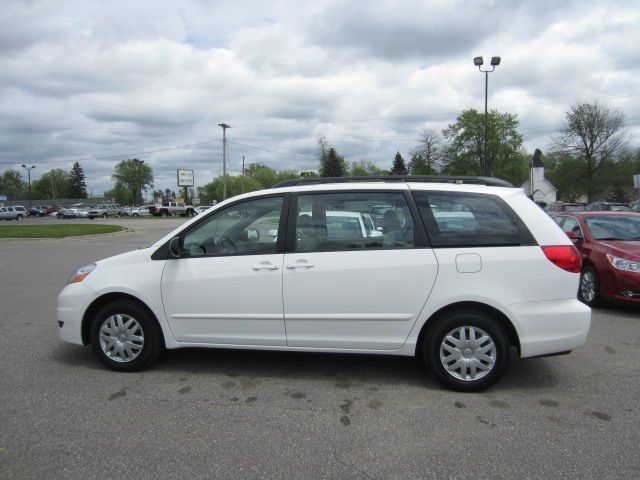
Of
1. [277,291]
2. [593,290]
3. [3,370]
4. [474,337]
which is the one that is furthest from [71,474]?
[593,290]

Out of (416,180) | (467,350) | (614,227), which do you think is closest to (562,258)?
(467,350)

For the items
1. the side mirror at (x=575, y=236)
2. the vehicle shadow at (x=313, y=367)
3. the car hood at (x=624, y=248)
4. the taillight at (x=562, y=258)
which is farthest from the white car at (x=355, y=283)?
the side mirror at (x=575, y=236)

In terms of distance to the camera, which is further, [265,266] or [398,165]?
[398,165]

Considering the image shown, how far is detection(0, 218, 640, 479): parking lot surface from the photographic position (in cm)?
277

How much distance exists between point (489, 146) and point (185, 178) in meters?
50.7

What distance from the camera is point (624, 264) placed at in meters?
6.38

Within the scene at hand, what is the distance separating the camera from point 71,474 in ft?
8.78

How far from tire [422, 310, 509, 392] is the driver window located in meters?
1.64

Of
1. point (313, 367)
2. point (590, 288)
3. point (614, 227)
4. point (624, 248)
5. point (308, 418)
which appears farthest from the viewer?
point (614, 227)

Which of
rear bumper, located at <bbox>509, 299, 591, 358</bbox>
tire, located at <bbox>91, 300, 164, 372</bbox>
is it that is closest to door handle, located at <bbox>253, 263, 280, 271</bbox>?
tire, located at <bbox>91, 300, 164, 372</bbox>

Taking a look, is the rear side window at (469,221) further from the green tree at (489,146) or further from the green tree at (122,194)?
the green tree at (122,194)

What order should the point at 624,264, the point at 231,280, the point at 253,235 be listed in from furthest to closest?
the point at 624,264, the point at 253,235, the point at 231,280

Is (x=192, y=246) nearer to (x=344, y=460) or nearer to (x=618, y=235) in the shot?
(x=344, y=460)

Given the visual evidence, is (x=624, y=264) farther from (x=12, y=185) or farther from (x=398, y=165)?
(x=12, y=185)
